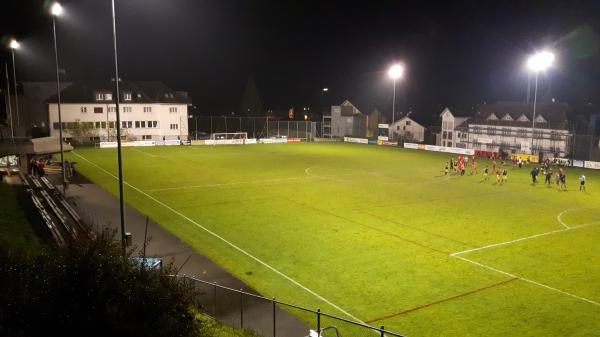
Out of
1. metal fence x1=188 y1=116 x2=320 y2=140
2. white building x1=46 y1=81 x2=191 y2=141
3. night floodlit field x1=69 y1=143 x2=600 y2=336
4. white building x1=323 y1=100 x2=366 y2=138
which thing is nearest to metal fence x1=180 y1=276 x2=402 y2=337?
night floodlit field x1=69 y1=143 x2=600 y2=336

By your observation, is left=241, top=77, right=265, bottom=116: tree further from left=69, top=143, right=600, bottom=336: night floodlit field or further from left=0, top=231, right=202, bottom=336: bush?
left=0, top=231, right=202, bottom=336: bush

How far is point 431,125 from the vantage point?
86.5 meters

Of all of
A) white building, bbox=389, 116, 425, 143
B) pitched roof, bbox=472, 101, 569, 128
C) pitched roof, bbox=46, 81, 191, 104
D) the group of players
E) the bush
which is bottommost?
the group of players

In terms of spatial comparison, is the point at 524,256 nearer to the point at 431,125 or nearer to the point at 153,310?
the point at 153,310

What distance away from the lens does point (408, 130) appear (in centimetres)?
8444

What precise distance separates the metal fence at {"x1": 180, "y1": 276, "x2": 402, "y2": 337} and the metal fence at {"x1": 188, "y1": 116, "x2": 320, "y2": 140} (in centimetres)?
7271

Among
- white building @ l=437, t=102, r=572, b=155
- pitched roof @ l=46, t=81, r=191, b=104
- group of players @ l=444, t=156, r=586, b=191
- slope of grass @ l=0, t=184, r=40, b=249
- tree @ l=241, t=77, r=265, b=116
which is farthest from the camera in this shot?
tree @ l=241, t=77, r=265, b=116

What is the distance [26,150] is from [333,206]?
2356 cm

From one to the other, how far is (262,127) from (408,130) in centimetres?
3517

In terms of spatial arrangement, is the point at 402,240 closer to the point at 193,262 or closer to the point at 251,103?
the point at 193,262

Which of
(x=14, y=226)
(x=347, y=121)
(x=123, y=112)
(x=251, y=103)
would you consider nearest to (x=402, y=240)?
(x=14, y=226)

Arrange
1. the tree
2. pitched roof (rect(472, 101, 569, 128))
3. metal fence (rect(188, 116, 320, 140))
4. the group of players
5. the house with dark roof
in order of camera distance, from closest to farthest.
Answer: the group of players
the house with dark roof
pitched roof (rect(472, 101, 569, 128))
metal fence (rect(188, 116, 320, 140))
the tree

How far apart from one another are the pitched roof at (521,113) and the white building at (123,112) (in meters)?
49.1

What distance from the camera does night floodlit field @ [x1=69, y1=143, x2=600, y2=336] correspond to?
15305mm
